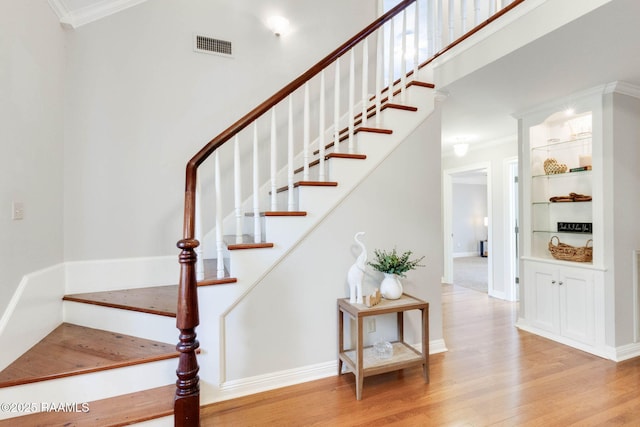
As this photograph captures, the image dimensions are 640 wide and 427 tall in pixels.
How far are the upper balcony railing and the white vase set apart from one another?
91 cm

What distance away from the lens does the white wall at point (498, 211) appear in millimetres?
4461

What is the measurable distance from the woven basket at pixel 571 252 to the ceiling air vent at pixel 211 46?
3.81 m

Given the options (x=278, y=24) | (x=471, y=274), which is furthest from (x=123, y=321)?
(x=471, y=274)

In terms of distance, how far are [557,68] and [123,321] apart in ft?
12.3

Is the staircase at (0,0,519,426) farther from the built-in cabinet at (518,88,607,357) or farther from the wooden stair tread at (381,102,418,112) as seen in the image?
the built-in cabinet at (518,88,607,357)

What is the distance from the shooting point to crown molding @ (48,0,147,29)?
8.08 feet

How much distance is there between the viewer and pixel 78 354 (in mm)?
1921

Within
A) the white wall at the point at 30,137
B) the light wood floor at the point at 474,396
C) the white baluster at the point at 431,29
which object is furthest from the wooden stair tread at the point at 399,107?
the white wall at the point at 30,137

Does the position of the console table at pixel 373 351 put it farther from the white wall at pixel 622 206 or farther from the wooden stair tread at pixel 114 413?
the white wall at pixel 622 206

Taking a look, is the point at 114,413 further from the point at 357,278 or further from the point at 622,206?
the point at 622,206

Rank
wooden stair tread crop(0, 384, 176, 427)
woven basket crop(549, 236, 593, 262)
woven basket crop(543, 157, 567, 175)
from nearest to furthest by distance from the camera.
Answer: wooden stair tread crop(0, 384, 176, 427) < woven basket crop(549, 236, 593, 262) < woven basket crop(543, 157, 567, 175)

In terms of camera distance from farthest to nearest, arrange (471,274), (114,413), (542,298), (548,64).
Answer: (471,274) < (542,298) < (548,64) < (114,413)

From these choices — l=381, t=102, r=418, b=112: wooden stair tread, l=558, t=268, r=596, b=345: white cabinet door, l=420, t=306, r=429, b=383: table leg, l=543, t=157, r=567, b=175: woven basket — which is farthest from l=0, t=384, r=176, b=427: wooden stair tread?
l=543, t=157, r=567, b=175: woven basket

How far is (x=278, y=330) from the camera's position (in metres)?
2.25
